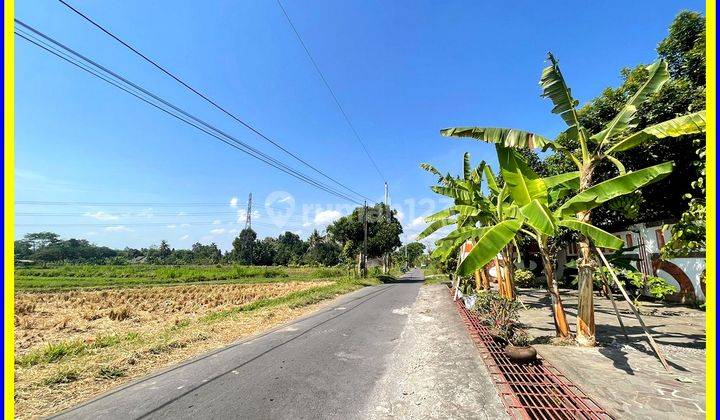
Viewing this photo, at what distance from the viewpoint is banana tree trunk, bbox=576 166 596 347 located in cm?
580

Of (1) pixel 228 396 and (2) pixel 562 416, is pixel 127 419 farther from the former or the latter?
(2) pixel 562 416

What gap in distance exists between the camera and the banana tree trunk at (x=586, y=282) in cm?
580

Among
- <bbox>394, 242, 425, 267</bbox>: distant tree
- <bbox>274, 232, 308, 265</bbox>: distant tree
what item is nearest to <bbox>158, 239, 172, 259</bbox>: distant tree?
<bbox>274, 232, 308, 265</bbox>: distant tree

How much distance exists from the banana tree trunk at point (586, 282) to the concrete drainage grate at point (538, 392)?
1.32 metres

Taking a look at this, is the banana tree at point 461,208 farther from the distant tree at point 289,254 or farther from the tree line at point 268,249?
the distant tree at point 289,254

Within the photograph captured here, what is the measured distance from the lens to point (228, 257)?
256ft

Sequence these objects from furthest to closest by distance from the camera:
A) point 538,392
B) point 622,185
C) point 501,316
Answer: point 501,316
point 622,185
point 538,392

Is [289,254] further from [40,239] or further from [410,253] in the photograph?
[40,239]

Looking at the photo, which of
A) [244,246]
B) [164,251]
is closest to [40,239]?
[164,251]

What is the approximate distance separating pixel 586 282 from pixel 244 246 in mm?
71022

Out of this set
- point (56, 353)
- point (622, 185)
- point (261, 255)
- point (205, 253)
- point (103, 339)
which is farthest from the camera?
point (205, 253)

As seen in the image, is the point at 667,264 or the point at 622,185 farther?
the point at 667,264

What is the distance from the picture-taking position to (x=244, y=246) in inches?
2734

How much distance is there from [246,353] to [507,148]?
7102mm
